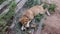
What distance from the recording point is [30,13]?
4.21m

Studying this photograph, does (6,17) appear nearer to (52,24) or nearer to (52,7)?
(52,24)

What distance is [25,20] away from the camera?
383cm

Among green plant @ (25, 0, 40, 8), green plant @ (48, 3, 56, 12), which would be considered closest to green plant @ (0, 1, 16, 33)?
green plant @ (25, 0, 40, 8)

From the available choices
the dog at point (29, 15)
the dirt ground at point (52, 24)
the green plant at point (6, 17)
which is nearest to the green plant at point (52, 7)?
the dirt ground at point (52, 24)

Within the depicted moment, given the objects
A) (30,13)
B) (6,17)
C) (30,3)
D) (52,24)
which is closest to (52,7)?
(30,3)

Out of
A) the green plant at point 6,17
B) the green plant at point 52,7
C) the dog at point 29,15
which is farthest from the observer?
the green plant at point 52,7

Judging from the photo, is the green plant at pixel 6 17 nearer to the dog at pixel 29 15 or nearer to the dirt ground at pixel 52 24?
the dog at pixel 29 15

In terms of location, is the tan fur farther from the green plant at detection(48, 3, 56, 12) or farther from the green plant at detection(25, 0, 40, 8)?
the green plant at detection(48, 3, 56, 12)

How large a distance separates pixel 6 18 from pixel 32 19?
2.66 ft

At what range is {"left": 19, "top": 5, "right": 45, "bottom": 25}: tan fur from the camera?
3845 millimetres

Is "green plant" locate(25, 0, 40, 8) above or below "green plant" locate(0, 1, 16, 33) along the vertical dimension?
below

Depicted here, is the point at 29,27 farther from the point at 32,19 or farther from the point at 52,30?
the point at 52,30

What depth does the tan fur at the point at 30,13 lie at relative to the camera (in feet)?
12.6

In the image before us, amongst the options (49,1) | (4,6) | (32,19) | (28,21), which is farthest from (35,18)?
(49,1)
